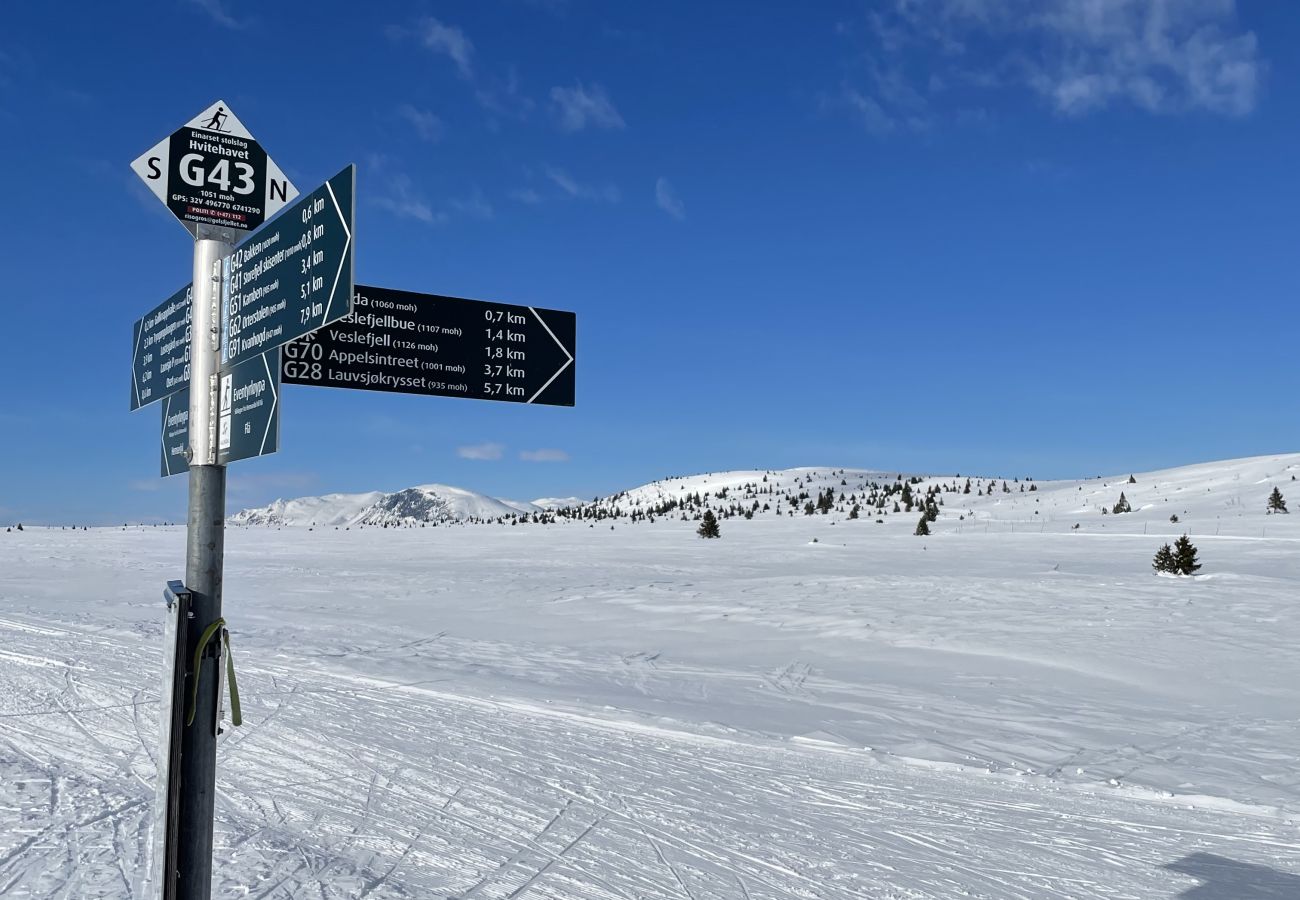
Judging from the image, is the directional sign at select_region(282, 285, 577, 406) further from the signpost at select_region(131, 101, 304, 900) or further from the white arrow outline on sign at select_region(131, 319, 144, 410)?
the white arrow outline on sign at select_region(131, 319, 144, 410)

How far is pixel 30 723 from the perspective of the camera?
817cm

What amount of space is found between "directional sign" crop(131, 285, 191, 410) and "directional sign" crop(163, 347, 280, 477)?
321mm

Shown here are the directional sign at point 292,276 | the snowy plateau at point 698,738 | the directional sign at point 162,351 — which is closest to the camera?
the directional sign at point 292,276

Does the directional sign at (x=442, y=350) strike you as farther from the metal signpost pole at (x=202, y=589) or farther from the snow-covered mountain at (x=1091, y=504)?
the snow-covered mountain at (x=1091, y=504)

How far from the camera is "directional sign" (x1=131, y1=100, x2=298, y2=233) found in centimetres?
342

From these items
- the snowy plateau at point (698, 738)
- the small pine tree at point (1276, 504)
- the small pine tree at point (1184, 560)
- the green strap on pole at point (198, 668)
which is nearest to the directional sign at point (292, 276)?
the green strap on pole at point (198, 668)

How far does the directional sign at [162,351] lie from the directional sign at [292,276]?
46 cm

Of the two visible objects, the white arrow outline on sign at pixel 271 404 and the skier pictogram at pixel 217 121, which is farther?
the skier pictogram at pixel 217 121

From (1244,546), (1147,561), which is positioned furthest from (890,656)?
(1244,546)

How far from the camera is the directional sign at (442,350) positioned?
11.5 ft

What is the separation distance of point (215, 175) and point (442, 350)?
1.06 m

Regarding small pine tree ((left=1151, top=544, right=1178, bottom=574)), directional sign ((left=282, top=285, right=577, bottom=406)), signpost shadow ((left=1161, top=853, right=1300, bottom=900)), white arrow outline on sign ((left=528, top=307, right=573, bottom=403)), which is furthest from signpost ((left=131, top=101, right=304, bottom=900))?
small pine tree ((left=1151, top=544, right=1178, bottom=574))

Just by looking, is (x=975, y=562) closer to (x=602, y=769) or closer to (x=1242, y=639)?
(x=1242, y=639)

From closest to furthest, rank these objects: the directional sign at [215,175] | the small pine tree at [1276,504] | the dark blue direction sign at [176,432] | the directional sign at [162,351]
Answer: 1. the directional sign at [215,175]
2. the dark blue direction sign at [176,432]
3. the directional sign at [162,351]
4. the small pine tree at [1276,504]
